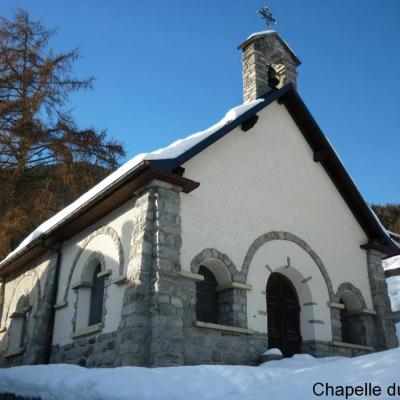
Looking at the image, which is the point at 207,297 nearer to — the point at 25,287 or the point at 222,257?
the point at 222,257

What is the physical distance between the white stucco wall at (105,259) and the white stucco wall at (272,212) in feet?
4.14

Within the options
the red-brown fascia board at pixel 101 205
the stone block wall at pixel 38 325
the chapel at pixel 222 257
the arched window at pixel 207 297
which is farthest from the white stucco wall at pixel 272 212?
the stone block wall at pixel 38 325

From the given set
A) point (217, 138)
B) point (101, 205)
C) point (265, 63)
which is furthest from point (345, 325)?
point (265, 63)

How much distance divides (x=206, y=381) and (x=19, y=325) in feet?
30.8

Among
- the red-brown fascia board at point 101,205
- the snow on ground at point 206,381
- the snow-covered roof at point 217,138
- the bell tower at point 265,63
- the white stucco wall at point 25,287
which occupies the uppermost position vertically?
the bell tower at point 265,63

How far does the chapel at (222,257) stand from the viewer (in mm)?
8578

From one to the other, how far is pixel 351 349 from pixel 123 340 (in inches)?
218

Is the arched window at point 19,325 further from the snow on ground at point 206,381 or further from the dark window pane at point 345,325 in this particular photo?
the dark window pane at point 345,325

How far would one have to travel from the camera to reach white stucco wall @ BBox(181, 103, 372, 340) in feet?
31.8

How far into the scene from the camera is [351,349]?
11023mm

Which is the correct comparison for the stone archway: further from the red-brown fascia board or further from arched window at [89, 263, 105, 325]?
arched window at [89, 263, 105, 325]

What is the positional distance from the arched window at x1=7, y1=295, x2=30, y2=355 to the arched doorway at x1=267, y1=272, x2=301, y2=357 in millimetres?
6388

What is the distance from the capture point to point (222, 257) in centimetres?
952

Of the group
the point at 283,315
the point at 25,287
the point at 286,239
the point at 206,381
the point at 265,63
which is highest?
the point at 265,63
